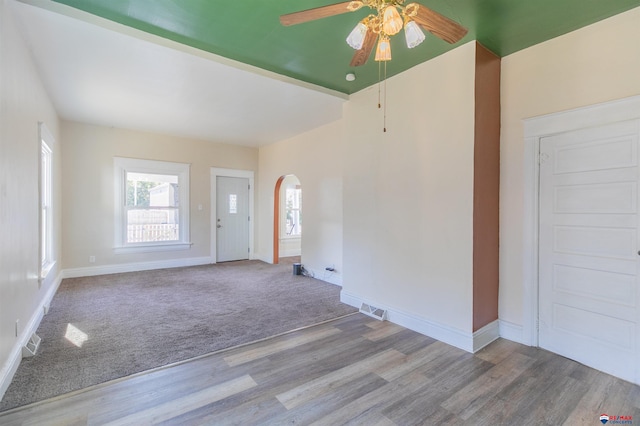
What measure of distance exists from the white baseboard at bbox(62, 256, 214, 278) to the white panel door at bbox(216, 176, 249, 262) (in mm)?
471

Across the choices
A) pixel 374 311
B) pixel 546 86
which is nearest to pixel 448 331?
pixel 374 311

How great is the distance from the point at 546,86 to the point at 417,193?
1.43 metres

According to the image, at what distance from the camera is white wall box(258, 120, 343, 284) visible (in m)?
5.14

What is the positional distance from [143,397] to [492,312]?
3003 mm

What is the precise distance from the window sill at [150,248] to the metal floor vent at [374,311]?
4.39 metres

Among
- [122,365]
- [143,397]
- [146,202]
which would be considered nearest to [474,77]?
[143,397]

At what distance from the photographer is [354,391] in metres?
2.10

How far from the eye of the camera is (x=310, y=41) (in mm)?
2760

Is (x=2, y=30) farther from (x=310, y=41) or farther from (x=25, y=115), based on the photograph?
(x=310, y=41)

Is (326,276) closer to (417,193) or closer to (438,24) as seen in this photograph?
(417,193)

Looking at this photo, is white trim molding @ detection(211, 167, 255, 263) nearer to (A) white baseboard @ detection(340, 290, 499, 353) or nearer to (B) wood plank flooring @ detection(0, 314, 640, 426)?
(B) wood plank flooring @ detection(0, 314, 640, 426)

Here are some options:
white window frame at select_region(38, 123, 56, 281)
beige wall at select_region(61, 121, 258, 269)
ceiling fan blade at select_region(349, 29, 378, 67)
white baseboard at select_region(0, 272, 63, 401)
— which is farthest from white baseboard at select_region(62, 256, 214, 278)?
ceiling fan blade at select_region(349, 29, 378, 67)

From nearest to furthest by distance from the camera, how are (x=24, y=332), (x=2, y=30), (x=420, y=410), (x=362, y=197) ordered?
(x=420, y=410), (x=2, y=30), (x=24, y=332), (x=362, y=197)

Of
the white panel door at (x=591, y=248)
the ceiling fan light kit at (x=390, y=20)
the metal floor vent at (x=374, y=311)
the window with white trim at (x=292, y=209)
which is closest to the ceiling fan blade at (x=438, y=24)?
the ceiling fan light kit at (x=390, y=20)
